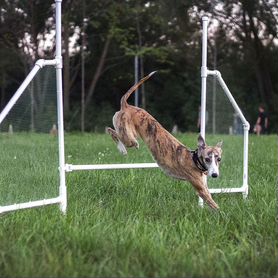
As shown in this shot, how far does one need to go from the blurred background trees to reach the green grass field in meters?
19.5

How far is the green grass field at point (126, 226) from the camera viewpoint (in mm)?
4035

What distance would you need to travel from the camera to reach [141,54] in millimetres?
30109

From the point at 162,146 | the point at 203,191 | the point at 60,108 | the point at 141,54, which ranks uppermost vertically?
the point at 141,54

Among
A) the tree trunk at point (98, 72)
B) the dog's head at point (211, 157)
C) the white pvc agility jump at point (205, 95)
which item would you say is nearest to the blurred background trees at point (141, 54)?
the tree trunk at point (98, 72)

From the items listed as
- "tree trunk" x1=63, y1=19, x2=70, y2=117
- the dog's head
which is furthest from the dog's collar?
"tree trunk" x1=63, y1=19, x2=70, y2=117

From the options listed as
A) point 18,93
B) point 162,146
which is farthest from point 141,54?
point 18,93

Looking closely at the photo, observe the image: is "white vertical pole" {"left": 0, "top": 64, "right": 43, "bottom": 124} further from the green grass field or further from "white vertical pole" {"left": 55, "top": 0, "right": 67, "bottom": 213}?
the green grass field

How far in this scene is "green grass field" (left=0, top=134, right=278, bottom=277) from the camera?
4035 millimetres

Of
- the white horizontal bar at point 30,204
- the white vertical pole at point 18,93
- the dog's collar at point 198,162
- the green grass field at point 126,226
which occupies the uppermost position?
the white vertical pole at point 18,93

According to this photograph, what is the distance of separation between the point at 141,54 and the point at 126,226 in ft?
84.6

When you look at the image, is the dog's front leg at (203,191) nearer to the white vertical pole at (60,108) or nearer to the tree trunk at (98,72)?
the white vertical pole at (60,108)

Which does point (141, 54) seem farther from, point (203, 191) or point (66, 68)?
point (203, 191)

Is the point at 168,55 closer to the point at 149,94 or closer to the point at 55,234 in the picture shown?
the point at 149,94

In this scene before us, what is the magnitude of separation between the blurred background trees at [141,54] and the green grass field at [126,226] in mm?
19539
